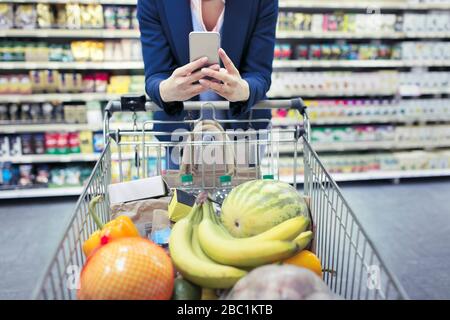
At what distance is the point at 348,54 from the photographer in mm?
3812

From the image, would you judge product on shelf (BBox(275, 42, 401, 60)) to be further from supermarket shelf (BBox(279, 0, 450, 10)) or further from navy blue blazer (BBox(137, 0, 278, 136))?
navy blue blazer (BBox(137, 0, 278, 136))

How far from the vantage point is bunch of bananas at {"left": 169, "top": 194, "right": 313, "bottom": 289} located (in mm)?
681

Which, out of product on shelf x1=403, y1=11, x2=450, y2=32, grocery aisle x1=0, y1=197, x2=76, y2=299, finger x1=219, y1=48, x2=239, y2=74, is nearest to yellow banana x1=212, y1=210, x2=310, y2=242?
finger x1=219, y1=48, x2=239, y2=74

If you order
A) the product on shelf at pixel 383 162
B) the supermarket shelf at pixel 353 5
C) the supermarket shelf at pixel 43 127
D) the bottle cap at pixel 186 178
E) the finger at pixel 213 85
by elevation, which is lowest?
the product on shelf at pixel 383 162

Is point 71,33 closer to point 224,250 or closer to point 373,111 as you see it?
point 373,111

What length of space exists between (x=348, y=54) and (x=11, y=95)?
289 cm

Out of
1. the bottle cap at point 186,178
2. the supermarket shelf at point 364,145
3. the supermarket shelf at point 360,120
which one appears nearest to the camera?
the bottle cap at point 186,178

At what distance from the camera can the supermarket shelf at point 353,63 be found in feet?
12.0

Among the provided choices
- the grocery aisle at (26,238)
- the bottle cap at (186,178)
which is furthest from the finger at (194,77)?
the grocery aisle at (26,238)

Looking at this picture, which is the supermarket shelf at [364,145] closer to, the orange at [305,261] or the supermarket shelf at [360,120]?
the supermarket shelf at [360,120]

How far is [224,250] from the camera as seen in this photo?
71cm
